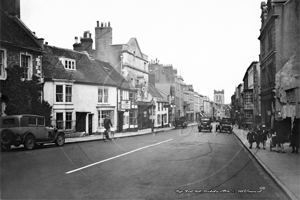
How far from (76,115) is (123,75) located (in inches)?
495

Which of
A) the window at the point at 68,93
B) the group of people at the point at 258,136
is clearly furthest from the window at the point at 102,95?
the group of people at the point at 258,136

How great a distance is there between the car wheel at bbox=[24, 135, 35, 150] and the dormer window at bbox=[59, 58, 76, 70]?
1348cm

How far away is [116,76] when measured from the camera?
36.7m

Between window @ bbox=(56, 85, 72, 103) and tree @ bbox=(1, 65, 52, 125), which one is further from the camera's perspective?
window @ bbox=(56, 85, 72, 103)

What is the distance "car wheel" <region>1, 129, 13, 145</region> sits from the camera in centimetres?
1400

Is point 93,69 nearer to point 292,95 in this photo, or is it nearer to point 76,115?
point 76,115

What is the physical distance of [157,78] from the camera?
215 feet

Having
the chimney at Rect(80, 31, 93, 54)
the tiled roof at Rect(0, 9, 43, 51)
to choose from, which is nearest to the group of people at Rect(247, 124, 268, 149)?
the tiled roof at Rect(0, 9, 43, 51)

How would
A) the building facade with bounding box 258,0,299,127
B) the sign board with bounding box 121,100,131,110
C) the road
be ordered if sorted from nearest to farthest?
the road
the building facade with bounding box 258,0,299,127
the sign board with bounding box 121,100,131,110

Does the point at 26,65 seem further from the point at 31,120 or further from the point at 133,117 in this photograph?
the point at 133,117

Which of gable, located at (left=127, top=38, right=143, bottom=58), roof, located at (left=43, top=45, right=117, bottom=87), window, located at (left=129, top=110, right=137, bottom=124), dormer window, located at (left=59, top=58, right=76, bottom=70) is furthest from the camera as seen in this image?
gable, located at (left=127, top=38, right=143, bottom=58)

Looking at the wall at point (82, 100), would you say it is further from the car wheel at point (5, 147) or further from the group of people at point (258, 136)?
the group of people at point (258, 136)

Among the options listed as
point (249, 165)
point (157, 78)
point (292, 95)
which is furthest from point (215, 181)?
point (157, 78)

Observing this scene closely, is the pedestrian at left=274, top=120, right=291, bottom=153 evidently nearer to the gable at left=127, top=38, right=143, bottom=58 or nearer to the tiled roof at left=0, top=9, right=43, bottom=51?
the tiled roof at left=0, top=9, right=43, bottom=51
